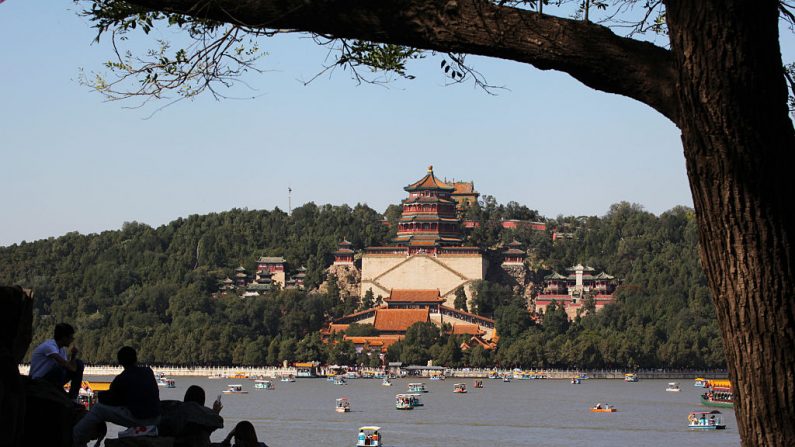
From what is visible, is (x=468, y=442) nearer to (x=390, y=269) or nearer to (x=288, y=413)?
(x=288, y=413)

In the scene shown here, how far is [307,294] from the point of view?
8594 cm

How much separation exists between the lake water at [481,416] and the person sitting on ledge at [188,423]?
28167mm

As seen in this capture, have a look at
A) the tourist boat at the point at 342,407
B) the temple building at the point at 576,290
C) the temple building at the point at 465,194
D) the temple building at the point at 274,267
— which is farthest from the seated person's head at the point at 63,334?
the temple building at the point at 465,194

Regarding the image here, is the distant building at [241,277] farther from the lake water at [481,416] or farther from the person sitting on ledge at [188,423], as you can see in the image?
the person sitting on ledge at [188,423]

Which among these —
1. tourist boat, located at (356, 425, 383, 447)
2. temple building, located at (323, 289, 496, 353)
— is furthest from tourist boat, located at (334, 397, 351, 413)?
temple building, located at (323, 289, 496, 353)

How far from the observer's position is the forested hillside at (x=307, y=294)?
249ft

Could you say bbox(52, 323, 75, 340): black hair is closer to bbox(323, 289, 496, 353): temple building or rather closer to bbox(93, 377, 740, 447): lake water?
bbox(93, 377, 740, 447): lake water

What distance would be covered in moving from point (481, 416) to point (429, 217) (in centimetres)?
4345

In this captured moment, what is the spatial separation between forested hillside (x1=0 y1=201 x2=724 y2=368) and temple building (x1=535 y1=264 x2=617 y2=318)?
148cm

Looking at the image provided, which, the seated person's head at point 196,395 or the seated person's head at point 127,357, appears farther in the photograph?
the seated person's head at point 196,395

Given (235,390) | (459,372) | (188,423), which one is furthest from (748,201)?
(459,372)

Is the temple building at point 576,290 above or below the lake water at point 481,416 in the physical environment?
above

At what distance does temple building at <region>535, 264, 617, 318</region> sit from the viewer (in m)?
84.2

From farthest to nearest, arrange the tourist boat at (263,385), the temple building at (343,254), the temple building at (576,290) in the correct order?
the temple building at (343,254) → the temple building at (576,290) → the tourist boat at (263,385)
